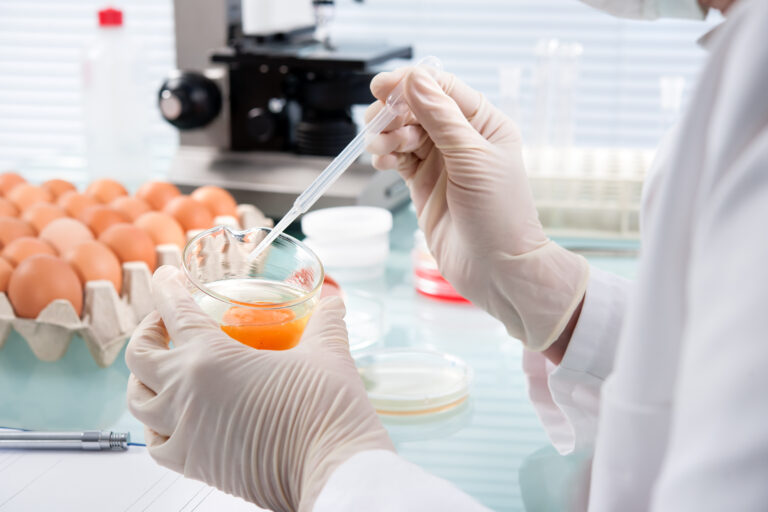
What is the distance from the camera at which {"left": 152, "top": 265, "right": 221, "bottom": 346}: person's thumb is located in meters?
0.76

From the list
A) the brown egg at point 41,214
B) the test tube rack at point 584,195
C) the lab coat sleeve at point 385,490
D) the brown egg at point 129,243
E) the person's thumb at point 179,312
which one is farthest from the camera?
the test tube rack at point 584,195

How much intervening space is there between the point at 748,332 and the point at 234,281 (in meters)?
0.55

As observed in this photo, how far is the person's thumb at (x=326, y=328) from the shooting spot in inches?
30.7

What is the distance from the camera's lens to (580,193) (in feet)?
5.63

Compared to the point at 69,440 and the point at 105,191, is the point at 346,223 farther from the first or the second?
the point at 69,440

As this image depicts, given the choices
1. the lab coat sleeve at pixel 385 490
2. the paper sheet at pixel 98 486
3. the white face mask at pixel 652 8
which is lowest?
the paper sheet at pixel 98 486

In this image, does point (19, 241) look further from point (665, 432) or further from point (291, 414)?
point (665, 432)

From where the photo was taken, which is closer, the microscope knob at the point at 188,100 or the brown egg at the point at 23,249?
the brown egg at the point at 23,249

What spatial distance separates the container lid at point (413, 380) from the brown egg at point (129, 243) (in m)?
0.43

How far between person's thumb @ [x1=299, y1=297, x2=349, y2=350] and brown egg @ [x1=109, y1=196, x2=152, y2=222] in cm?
78

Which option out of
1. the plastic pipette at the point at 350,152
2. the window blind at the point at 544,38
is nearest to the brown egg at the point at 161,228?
the plastic pipette at the point at 350,152

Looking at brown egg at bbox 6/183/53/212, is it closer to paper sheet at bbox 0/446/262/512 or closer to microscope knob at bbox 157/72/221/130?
microscope knob at bbox 157/72/221/130

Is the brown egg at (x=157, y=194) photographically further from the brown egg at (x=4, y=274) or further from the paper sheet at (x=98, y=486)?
the paper sheet at (x=98, y=486)

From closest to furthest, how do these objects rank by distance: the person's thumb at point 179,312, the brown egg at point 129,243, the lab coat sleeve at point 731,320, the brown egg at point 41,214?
the lab coat sleeve at point 731,320
the person's thumb at point 179,312
the brown egg at point 129,243
the brown egg at point 41,214
